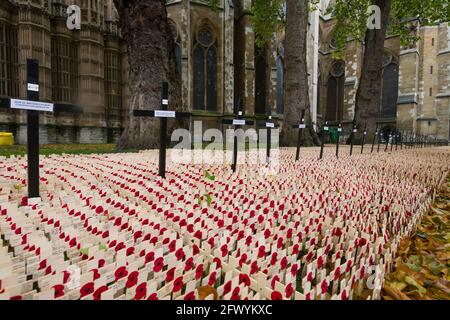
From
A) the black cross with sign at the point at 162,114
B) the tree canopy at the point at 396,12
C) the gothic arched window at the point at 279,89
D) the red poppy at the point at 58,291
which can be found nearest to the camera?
the red poppy at the point at 58,291

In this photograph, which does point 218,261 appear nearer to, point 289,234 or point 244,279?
point 244,279

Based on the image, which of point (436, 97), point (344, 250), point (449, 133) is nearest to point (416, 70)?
point (436, 97)

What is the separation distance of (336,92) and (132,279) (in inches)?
1309

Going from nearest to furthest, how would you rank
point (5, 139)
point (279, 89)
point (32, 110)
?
point (32, 110) → point (5, 139) → point (279, 89)

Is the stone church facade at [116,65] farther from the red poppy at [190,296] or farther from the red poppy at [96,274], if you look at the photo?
the red poppy at [190,296]

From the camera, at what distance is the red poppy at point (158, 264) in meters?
1.29

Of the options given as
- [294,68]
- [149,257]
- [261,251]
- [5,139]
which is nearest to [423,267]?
[261,251]

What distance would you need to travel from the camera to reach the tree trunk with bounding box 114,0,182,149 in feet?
26.3

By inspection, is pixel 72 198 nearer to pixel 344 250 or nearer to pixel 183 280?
pixel 183 280

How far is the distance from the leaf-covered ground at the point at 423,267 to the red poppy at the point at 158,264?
98 cm

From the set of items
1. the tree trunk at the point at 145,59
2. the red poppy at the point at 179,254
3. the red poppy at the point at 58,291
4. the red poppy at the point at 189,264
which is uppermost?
the tree trunk at the point at 145,59

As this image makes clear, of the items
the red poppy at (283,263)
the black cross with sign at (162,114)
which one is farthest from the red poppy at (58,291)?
the black cross with sign at (162,114)

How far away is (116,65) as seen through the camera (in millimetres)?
20719

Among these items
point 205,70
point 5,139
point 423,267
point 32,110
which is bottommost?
point 423,267
